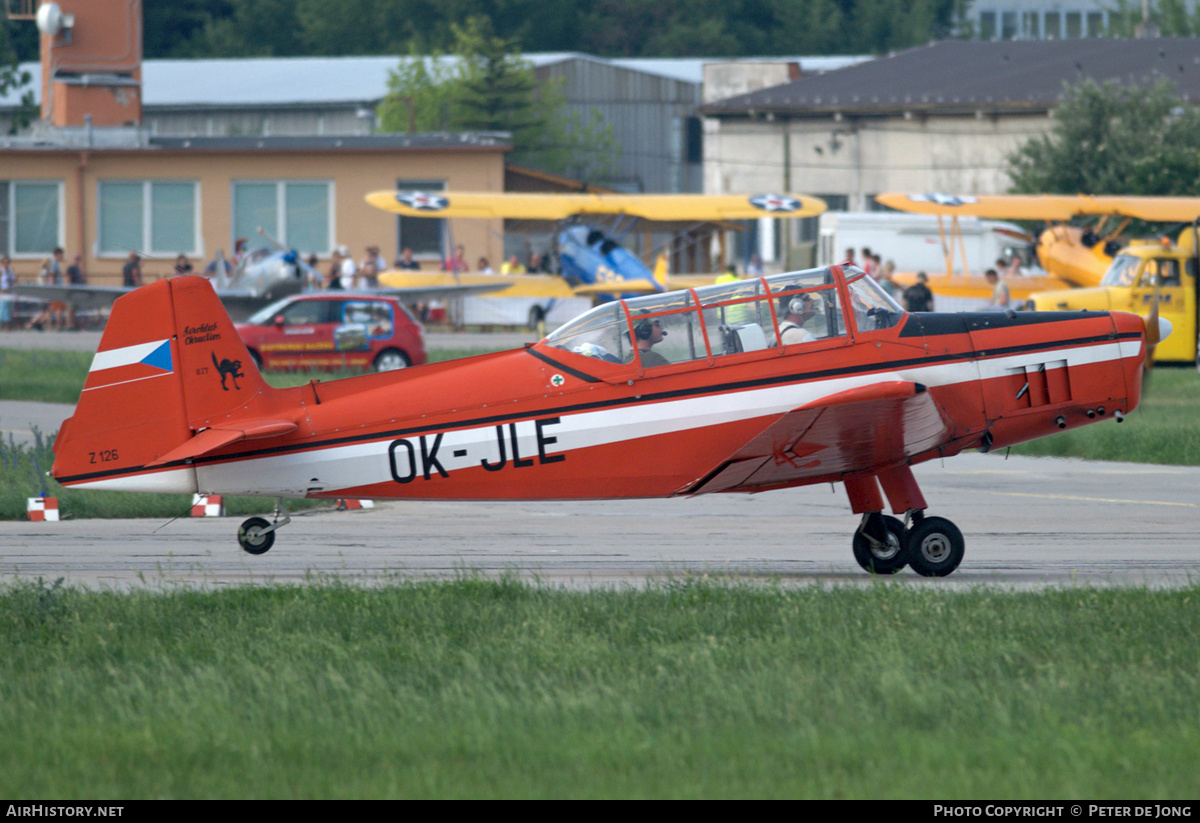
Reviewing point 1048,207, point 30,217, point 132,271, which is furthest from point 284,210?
point 1048,207

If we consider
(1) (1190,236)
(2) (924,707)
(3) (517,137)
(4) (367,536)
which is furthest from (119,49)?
(2) (924,707)

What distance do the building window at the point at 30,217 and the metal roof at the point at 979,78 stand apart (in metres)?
22.8

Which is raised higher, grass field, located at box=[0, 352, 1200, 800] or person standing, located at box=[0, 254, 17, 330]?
person standing, located at box=[0, 254, 17, 330]

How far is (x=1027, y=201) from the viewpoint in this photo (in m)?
30.8

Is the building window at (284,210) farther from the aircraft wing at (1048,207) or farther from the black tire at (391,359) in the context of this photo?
the aircraft wing at (1048,207)

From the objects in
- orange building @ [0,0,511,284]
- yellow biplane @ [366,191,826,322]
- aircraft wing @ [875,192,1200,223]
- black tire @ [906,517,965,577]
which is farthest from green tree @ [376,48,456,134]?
black tire @ [906,517,965,577]

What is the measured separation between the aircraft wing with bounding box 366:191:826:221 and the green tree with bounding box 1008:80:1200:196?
32.1ft

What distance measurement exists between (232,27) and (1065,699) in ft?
276

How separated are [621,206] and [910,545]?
1050 inches

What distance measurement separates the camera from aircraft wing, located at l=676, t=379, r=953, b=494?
356 inches

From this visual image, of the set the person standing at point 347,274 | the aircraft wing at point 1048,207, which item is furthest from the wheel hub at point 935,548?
the person standing at point 347,274

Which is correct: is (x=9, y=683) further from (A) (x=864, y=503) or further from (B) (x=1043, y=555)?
(B) (x=1043, y=555)

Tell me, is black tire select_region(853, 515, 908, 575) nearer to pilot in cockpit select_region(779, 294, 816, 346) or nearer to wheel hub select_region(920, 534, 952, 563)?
wheel hub select_region(920, 534, 952, 563)

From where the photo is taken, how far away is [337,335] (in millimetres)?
25562
